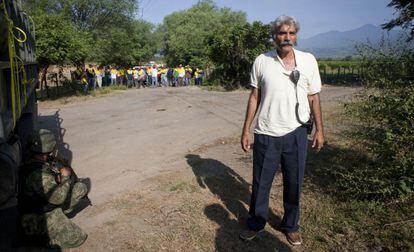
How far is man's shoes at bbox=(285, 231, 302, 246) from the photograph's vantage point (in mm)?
3594

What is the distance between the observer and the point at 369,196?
4281 millimetres

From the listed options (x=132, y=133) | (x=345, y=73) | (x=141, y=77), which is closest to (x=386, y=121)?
(x=132, y=133)

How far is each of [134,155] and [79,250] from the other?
3517 millimetres

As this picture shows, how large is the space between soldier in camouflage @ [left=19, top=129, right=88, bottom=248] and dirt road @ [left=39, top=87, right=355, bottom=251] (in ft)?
0.81

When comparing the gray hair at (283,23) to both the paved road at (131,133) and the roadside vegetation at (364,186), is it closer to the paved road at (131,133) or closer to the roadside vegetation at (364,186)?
the roadside vegetation at (364,186)

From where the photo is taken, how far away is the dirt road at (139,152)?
4293 millimetres

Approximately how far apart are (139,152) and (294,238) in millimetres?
4164

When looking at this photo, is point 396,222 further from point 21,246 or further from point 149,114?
point 149,114

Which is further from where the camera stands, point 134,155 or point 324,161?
point 134,155

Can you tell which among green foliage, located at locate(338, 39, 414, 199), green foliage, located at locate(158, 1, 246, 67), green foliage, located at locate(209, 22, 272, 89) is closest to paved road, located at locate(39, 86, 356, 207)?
green foliage, located at locate(338, 39, 414, 199)

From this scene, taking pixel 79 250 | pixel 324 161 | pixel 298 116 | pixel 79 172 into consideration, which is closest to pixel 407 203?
pixel 298 116

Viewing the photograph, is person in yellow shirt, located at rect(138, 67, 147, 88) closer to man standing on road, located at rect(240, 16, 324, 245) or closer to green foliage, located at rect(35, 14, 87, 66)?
green foliage, located at rect(35, 14, 87, 66)

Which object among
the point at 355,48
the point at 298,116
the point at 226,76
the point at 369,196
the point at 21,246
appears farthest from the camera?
the point at 226,76

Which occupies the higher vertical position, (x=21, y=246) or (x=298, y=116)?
(x=298, y=116)
